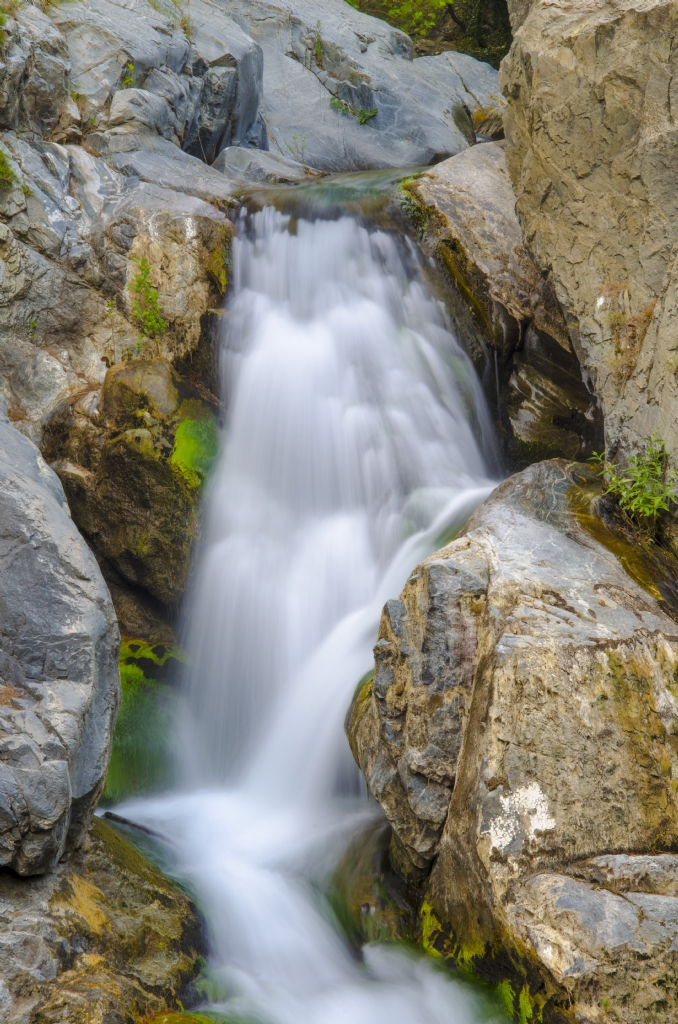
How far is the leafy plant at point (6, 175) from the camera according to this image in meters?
6.75

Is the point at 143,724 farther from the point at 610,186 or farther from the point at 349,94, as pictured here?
the point at 349,94

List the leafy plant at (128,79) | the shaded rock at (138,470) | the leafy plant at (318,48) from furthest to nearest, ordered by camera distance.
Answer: the leafy plant at (318,48) < the leafy plant at (128,79) < the shaded rock at (138,470)

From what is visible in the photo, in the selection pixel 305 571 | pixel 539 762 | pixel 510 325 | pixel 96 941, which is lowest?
pixel 96 941

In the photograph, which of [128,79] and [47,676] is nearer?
[47,676]

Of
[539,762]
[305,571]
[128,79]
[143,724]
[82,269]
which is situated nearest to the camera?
[539,762]

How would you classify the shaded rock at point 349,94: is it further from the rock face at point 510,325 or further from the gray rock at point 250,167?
the rock face at point 510,325

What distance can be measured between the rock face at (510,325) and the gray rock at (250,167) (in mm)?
2765

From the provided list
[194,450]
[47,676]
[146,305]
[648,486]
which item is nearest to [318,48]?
[146,305]

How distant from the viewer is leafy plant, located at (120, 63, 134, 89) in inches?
322

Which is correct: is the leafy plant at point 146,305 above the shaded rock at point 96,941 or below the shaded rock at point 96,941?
above

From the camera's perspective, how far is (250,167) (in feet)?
31.0

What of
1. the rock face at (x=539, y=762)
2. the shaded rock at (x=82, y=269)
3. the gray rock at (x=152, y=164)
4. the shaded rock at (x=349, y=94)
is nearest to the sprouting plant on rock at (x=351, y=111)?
the shaded rock at (x=349, y=94)

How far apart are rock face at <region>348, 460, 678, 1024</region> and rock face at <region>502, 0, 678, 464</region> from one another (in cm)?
135

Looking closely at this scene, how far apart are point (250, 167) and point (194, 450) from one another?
496cm
